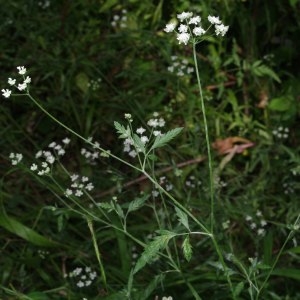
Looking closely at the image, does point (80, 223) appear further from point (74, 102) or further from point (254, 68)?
point (254, 68)

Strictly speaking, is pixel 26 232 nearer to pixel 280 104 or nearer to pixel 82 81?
pixel 82 81

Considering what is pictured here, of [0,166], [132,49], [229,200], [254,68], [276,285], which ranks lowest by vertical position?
[276,285]

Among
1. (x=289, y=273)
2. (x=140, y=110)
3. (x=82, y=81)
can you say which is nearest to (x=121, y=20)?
(x=82, y=81)

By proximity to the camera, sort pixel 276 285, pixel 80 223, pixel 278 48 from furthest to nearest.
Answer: pixel 278 48 < pixel 80 223 < pixel 276 285

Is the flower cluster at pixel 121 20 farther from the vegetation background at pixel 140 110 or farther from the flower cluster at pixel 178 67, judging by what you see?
the flower cluster at pixel 178 67

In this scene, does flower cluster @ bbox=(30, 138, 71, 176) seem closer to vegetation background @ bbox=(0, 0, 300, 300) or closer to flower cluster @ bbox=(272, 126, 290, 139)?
vegetation background @ bbox=(0, 0, 300, 300)

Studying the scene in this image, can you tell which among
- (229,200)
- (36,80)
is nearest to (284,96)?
(229,200)

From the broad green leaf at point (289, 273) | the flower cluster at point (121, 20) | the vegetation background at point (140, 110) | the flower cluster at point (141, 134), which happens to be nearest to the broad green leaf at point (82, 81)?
the vegetation background at point (140, 110)

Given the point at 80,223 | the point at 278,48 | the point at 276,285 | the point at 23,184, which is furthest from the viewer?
the point at 278,48
